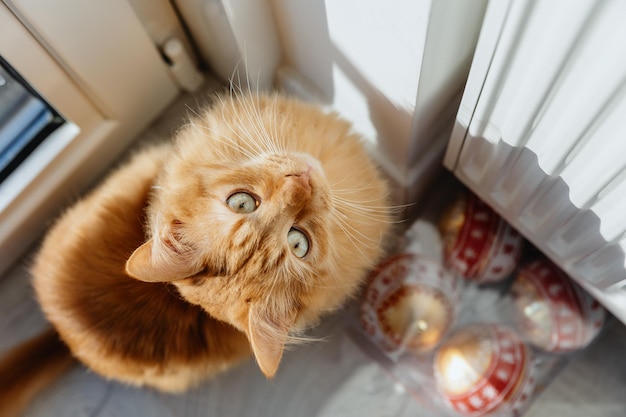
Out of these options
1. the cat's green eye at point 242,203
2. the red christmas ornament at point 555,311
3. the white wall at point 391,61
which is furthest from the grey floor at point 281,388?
the cat's green eye at point 242,203

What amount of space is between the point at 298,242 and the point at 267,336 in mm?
167

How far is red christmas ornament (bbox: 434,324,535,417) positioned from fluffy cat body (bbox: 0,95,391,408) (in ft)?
0.90

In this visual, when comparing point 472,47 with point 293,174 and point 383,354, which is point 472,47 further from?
point 383,354

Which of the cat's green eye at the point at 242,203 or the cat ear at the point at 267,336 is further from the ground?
the cat's green eye at the point at 242,203

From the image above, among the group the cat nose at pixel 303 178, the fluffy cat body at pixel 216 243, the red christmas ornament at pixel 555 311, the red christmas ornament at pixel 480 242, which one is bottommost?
the red christmas ornament at pixel 555 311

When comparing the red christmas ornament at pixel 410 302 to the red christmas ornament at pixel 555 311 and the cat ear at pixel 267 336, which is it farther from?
the cat ear at pixel 267 336

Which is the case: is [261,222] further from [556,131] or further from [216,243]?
[556,131]

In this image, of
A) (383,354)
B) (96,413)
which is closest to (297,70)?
(383,354)

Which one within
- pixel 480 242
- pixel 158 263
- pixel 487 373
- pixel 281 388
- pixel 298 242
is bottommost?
pixel 281 388

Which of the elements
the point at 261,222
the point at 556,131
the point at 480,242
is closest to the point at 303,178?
the point at 261,222

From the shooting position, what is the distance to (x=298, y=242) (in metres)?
0.76

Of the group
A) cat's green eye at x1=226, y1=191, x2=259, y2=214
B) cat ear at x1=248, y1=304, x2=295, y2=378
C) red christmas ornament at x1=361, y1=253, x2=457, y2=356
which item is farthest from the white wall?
cat ear at x1=248, y1=304, x2=295, y2=378

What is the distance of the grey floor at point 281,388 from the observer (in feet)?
3.70

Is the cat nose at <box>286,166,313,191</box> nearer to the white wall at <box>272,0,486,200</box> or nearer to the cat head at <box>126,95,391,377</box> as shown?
the cat head at <box>126,95,391,377</box>
